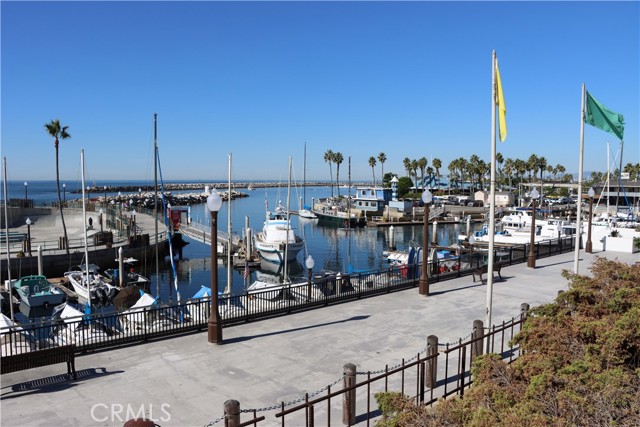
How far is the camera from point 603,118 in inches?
739

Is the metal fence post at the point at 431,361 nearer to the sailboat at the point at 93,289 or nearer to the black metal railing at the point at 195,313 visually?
the black metal railing at the point at 195,313

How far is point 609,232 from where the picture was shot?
35562 millimetres

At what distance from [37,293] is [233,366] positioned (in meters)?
25.5

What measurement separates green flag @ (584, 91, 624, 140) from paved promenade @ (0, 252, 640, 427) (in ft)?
24.8

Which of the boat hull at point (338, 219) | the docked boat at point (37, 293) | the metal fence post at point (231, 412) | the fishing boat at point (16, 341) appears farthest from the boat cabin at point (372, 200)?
the metal fence post at point (231, 412)

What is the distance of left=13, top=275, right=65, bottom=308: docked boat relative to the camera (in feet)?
100

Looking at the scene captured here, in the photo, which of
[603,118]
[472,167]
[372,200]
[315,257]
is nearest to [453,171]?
[472,167]

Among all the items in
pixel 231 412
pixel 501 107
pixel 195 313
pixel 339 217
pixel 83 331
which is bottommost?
pixel 339 217

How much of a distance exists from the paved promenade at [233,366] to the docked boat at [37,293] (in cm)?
2215

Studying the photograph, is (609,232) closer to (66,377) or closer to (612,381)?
(612,381)

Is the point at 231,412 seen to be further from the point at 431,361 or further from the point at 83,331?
the point at 83,331

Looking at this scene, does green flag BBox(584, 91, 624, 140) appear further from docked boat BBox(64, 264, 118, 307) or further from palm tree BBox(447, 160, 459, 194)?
palm tree BBox(447, 160, 459, 194)

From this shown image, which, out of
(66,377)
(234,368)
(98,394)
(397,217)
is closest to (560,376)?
(234,368)

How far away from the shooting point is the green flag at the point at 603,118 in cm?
1809
